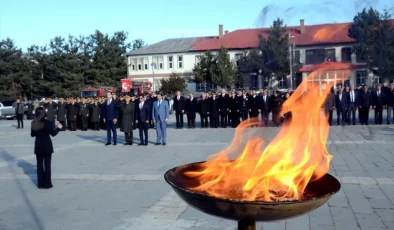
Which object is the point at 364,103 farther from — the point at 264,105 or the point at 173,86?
the point at 173,86

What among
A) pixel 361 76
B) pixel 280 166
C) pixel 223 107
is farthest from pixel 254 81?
pixel 280 166

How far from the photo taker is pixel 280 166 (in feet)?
12.0

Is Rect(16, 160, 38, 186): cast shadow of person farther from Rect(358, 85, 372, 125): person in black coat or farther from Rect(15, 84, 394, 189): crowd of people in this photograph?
Rect(358, 85, 372, 125): person in black coat

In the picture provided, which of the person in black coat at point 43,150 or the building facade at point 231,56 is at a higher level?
the building facade at point 231,56

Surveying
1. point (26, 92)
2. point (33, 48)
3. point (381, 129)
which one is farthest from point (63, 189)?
point (33, 48)

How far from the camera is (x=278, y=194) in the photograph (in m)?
3.43

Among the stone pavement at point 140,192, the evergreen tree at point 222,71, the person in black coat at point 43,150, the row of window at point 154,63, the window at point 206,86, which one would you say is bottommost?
the stone pavement at point 140,192

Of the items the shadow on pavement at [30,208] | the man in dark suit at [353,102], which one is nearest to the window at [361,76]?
the man in dark suit at [353,102]

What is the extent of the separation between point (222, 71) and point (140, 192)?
4323cm

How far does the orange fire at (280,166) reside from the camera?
11.4 feet

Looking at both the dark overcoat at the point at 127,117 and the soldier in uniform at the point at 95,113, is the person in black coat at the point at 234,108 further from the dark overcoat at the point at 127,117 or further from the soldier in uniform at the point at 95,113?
the dark overcoat at the point at 127,117

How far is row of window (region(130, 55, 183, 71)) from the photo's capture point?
63291 mm

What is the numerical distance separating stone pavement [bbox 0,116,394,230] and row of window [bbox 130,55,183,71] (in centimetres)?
4928

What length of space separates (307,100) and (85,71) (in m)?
55.8
